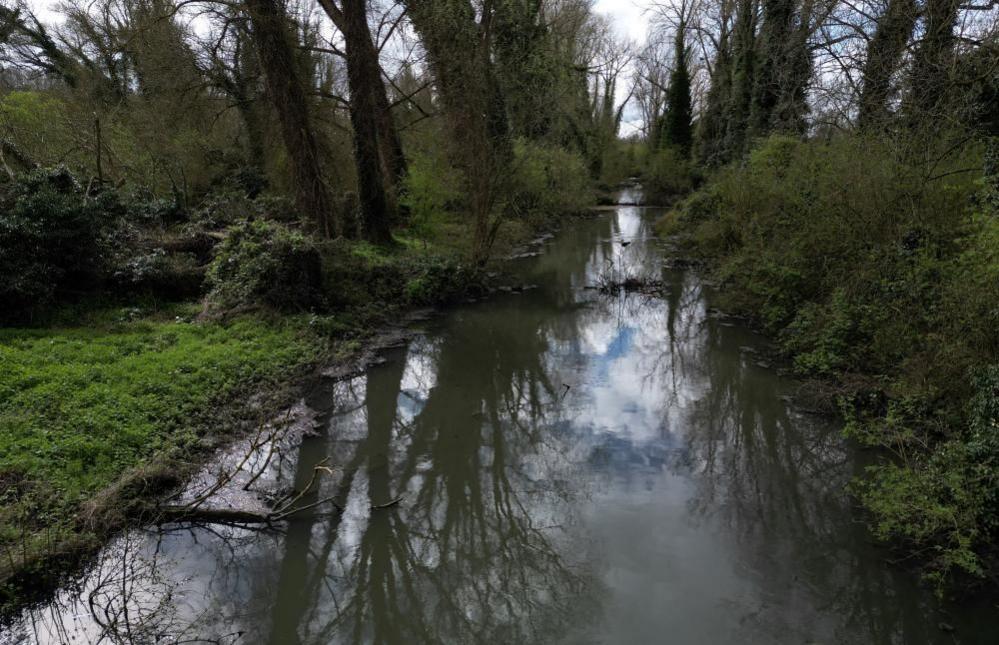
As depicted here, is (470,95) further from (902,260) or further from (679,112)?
(679,112)

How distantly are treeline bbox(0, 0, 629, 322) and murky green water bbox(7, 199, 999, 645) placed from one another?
5.84 meters

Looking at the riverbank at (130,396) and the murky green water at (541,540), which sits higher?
the riverbank at (130,396)

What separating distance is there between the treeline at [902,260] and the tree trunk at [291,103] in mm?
9841

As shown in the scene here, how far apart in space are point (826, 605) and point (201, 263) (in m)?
12.3

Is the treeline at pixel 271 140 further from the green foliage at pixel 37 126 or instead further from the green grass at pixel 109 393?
the green grass at pixel 109 393

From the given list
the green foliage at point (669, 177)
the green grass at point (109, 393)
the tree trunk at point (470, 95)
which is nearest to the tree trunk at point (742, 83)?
the green foliage at point (669, 177)

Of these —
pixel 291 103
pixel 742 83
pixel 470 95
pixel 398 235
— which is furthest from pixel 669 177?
pixel 291 103

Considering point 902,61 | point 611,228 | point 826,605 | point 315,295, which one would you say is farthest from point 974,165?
point 611,228

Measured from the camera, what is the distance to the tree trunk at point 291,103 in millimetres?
12516

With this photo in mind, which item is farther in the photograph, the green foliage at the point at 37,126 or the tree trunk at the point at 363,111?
the tree trunk at the point at 363,111

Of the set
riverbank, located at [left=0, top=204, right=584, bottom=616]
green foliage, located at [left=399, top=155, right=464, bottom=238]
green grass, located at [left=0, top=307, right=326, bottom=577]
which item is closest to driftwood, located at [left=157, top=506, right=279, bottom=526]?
riverbank, located at [left=0, top=204, right=584, bottom=616]

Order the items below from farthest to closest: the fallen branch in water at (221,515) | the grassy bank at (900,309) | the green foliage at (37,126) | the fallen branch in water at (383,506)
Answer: the green foliage at (37,126) → the fallen branch in water at (383,506) → the fallen branch in water at (221,515) → the grassy bank at (900,309)

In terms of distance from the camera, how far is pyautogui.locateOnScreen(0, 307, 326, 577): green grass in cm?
539

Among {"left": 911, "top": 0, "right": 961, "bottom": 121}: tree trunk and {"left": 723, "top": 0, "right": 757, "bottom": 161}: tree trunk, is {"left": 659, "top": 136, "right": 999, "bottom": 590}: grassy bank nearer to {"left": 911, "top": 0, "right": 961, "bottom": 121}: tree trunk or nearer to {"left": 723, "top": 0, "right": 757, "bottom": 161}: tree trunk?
{"left": 911, "top": 0, "right": 961, "bottom": 121}: tree trunk
